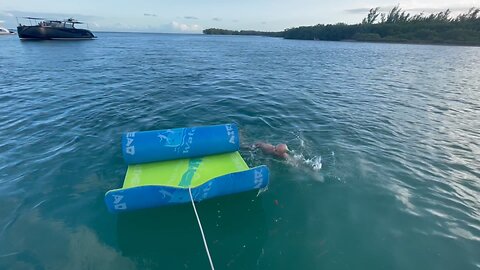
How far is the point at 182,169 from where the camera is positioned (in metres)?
6.48

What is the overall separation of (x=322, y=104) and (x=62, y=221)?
42.5ft

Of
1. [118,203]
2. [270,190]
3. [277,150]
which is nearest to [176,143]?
[118,203]

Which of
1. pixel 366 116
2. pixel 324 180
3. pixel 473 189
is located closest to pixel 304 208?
pixel 324 180

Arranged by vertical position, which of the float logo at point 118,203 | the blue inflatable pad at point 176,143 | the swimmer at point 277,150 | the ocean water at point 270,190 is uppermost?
the blue inflatable pad at point 176,143

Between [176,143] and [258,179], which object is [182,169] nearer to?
[176,143]

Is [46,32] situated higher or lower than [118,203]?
higher

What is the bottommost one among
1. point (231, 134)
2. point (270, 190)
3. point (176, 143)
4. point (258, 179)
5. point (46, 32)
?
point (270, 190)

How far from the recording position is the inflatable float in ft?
16.9

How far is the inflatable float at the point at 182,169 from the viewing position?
5.16 metres

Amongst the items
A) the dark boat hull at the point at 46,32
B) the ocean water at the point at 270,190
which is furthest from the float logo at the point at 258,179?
the dark boat hull at the point at 46,32

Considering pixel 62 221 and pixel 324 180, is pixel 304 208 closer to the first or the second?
pixel 324 180

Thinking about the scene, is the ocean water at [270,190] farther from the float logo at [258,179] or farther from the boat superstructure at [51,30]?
the boat superstructure at [51,30]

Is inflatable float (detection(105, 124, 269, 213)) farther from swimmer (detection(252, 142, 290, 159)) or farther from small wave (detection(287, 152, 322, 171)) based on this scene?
small wave (detection(287, 152, 322, 171))

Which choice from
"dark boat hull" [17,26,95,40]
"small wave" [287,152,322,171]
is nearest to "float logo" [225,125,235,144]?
"small wave" [287,152,322,171]
